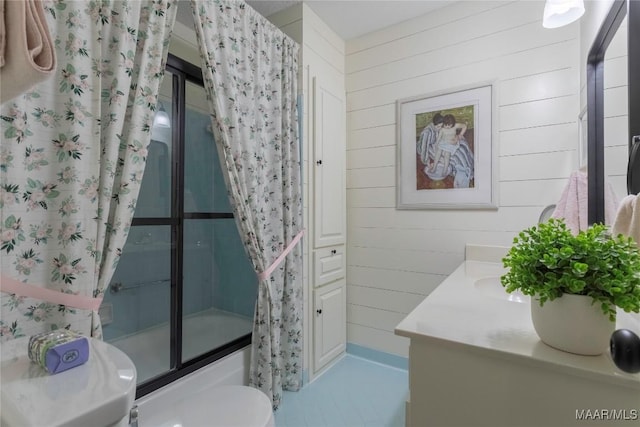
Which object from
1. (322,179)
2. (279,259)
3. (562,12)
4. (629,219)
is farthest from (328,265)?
(562,12)

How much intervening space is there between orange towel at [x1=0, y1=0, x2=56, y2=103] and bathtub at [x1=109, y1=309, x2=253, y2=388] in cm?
154

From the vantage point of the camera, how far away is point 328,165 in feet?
7.20

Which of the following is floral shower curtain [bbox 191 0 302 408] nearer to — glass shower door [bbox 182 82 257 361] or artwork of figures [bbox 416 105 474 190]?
glass shower door [bbox 182 82 257 361]

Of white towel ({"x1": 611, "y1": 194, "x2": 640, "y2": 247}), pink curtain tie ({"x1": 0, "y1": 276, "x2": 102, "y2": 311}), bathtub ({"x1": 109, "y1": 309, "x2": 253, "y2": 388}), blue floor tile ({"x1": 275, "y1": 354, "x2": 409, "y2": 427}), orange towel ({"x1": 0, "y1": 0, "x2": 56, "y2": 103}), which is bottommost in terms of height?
blue floor tile ({"x1": 275, "y1": 354, "x2": 409, "y2": 427})

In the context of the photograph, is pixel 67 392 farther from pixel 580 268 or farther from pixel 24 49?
pixel 580 268

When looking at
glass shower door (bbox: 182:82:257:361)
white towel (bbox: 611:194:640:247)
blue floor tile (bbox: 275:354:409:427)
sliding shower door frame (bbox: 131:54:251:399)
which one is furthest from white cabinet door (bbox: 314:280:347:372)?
white towel (bbox: 611:194:640:247)

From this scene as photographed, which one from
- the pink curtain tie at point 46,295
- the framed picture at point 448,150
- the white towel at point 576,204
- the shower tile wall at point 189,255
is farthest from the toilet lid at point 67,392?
the framed picture at point 448,150

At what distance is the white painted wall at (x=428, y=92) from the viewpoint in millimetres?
1702

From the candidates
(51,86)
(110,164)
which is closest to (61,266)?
(110,164)

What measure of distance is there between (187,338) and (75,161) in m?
1.34

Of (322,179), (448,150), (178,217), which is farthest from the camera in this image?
(322,179)

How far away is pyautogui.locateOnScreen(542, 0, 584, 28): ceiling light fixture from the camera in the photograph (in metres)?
1.27

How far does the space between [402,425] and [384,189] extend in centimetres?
148

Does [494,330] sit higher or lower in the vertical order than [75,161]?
lower
